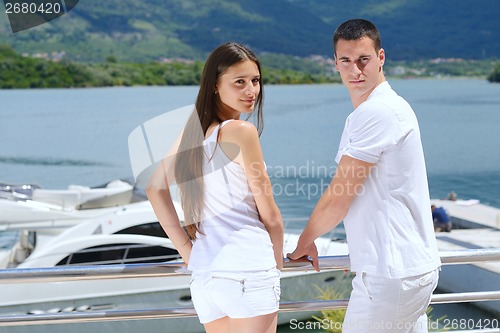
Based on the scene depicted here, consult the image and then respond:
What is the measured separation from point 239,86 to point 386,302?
0.66 m

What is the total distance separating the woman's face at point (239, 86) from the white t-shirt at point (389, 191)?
0.26 m

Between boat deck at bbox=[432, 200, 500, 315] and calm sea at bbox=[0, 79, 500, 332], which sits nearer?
boat deck at bbox=[432, 200, 500, 315]

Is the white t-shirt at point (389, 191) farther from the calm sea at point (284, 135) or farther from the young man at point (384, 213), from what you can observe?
the calm sea at point (284, 135)

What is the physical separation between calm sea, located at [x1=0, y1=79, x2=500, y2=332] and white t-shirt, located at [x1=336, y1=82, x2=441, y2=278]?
85.2ft

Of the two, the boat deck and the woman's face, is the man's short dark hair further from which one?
the boat deck

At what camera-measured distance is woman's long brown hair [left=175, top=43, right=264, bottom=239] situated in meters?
1.94

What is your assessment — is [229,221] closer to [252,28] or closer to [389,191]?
[389,191]

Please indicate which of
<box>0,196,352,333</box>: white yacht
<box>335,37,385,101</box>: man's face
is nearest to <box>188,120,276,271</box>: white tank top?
<box>335,37,385,101</box>: man's face

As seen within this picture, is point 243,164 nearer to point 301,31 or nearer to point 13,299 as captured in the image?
point 13,299

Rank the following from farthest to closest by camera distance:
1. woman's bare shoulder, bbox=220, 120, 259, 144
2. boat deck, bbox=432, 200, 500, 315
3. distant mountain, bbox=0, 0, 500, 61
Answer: distant mountain, bbox=0, 0, 500, 61 → boat deck, bbox=432, 200, 500, 315 → woman's bare shoulder, bbox=220, 120, 259, 144

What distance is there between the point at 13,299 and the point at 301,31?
8908cm

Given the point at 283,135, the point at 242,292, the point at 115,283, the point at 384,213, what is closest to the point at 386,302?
the point at 384,213

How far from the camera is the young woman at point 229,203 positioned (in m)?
1.88

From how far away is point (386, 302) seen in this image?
1.95 metres
